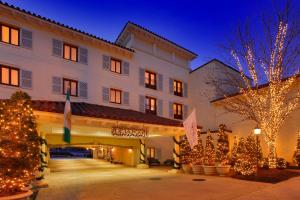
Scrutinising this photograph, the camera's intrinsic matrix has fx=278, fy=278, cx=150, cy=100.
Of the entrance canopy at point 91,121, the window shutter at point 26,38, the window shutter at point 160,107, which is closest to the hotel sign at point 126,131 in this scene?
the entrance canopy at point 91,121

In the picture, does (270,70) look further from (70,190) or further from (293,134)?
(70,190)

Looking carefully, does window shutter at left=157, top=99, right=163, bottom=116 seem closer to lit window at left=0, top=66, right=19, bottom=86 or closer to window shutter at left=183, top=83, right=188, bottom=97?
window shutter at left=183, top=83, right=188, bottom=97

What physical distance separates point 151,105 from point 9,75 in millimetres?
12538

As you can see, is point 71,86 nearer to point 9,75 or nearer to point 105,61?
point 105,61

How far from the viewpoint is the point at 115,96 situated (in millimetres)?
22750

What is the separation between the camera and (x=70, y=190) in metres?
13.4

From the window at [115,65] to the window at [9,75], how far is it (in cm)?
758

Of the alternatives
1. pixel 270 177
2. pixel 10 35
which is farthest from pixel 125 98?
pixel 270 177

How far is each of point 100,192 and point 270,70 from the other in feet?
44.7

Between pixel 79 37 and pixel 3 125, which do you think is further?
pixel 79 37

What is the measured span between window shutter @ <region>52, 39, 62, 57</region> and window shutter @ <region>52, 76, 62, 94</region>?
169 centimetres

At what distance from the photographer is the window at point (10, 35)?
1661 centimetres

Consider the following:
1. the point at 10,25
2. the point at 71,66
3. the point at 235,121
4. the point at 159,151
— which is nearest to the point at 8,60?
the point at 10,25

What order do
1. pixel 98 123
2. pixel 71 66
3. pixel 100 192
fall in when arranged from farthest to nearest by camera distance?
pixel 71 66 < pixel 98 123 < pixel 100 192
